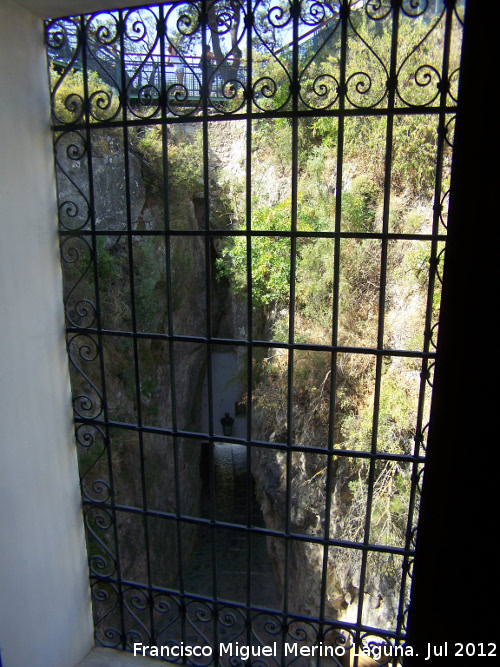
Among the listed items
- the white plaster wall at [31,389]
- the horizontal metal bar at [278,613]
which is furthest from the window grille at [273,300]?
the white plaster wall at [31,389]

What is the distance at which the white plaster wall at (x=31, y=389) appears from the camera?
1601 millimetres

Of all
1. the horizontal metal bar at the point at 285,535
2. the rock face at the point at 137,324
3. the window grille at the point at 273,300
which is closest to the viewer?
the horizontal metal bar at the point at 285,535

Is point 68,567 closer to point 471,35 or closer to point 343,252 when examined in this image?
point 471,35

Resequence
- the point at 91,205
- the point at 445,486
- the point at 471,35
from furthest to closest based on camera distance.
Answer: the point at 91,205, the point at 445,486, the point at 471,35

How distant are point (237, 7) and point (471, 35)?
0.86m

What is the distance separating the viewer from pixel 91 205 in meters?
1.79

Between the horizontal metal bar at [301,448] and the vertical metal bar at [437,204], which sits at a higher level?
the vertical metal bar at [437,204]

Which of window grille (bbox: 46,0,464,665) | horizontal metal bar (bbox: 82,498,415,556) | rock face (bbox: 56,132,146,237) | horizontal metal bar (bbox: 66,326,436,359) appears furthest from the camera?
rock face (bbox: 56,132,146,237)

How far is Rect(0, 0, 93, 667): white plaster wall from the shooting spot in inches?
63.0

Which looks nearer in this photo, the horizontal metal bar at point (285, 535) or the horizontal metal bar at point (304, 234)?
the horizontal metal bar at point (304, 234)

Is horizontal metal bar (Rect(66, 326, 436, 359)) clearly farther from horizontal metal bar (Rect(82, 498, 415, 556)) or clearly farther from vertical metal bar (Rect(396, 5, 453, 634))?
horizontal metal bar (Rect(82, 498, 415, 556))

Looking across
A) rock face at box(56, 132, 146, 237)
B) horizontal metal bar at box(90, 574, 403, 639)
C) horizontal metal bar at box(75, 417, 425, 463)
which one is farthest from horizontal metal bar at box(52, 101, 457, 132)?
rock face at box(56, 132, 146, 237)

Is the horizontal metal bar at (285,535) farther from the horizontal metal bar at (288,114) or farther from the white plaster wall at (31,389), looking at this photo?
the horizontal metal bar at (288,114)

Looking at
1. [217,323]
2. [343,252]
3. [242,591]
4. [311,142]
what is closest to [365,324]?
[343,252]
